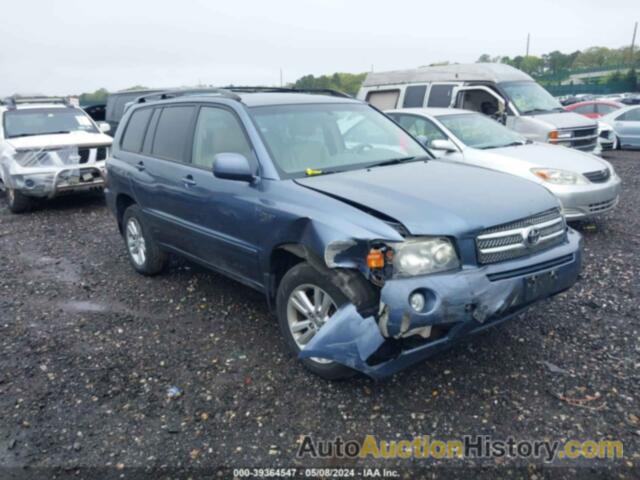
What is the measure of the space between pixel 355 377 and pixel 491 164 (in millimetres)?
4160

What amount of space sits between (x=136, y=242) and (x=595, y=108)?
52.7 feet

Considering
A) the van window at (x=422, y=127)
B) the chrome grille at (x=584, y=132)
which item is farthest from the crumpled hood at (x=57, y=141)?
the chrome grille at (x=584, y=132)

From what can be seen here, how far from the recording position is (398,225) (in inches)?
116

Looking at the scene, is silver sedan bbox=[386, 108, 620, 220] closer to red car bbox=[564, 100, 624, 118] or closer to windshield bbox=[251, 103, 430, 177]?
windshield bbox=[251, 103, 430, 177]

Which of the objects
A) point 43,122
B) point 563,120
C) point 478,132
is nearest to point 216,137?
point 478,132

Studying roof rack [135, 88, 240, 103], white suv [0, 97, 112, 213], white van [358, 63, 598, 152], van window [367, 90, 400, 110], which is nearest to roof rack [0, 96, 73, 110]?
white suv [0, 97, 112, 213]

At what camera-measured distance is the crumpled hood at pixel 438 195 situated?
3.00m

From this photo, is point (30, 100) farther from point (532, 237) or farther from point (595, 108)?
point (595, 108)

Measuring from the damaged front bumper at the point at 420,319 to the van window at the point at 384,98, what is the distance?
9354 millimetres

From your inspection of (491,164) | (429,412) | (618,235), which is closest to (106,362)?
(429,412)

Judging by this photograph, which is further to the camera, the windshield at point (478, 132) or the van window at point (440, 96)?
the van window at point (440, 96)

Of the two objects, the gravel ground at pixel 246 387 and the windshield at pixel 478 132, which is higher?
the windshield at pixel 478 132

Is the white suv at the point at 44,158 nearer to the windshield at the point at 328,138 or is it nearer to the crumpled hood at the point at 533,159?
the windshield at the point at 328,138

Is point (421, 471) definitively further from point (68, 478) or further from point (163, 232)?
point (163, 232)
